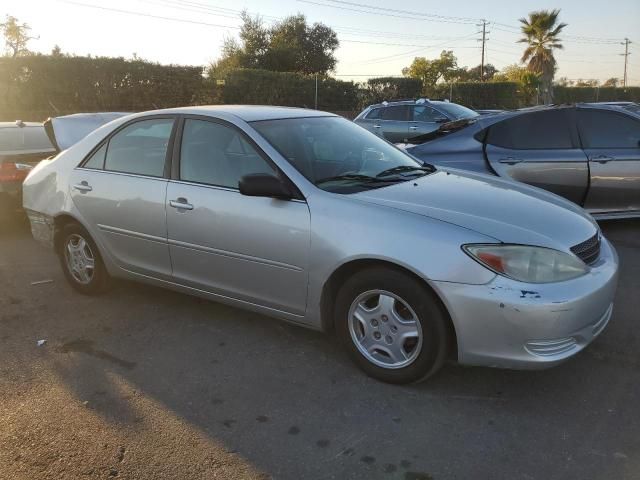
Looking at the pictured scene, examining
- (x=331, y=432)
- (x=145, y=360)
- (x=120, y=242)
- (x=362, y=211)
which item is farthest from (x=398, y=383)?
(x=120, y=242)

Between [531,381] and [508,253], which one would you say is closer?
[508,253]

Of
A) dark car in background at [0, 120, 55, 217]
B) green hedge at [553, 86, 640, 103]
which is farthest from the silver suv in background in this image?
green hedge at [553, 86, 640, 103]

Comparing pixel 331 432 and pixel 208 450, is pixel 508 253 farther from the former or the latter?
pixel 208 450

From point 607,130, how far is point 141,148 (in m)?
5.03

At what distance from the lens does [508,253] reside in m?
2.94

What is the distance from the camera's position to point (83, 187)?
461 cm

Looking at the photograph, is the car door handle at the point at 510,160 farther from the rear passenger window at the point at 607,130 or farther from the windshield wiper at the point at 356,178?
the windshield wiper at the point at 356,178

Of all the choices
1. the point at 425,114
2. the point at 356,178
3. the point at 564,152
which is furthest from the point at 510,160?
the point at 425,114

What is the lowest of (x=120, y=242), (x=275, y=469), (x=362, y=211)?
(x=275, y=469)

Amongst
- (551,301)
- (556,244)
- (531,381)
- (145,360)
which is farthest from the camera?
(145,360)

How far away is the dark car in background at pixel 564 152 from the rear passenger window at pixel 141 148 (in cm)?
348

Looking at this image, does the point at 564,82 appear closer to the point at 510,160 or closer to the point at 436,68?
the point at 436,68

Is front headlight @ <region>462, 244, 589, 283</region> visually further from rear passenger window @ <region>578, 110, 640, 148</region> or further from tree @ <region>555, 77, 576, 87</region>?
tree @ <region>555, 77, 576, 87</region>

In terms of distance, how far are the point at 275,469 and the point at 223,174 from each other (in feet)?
6.53
